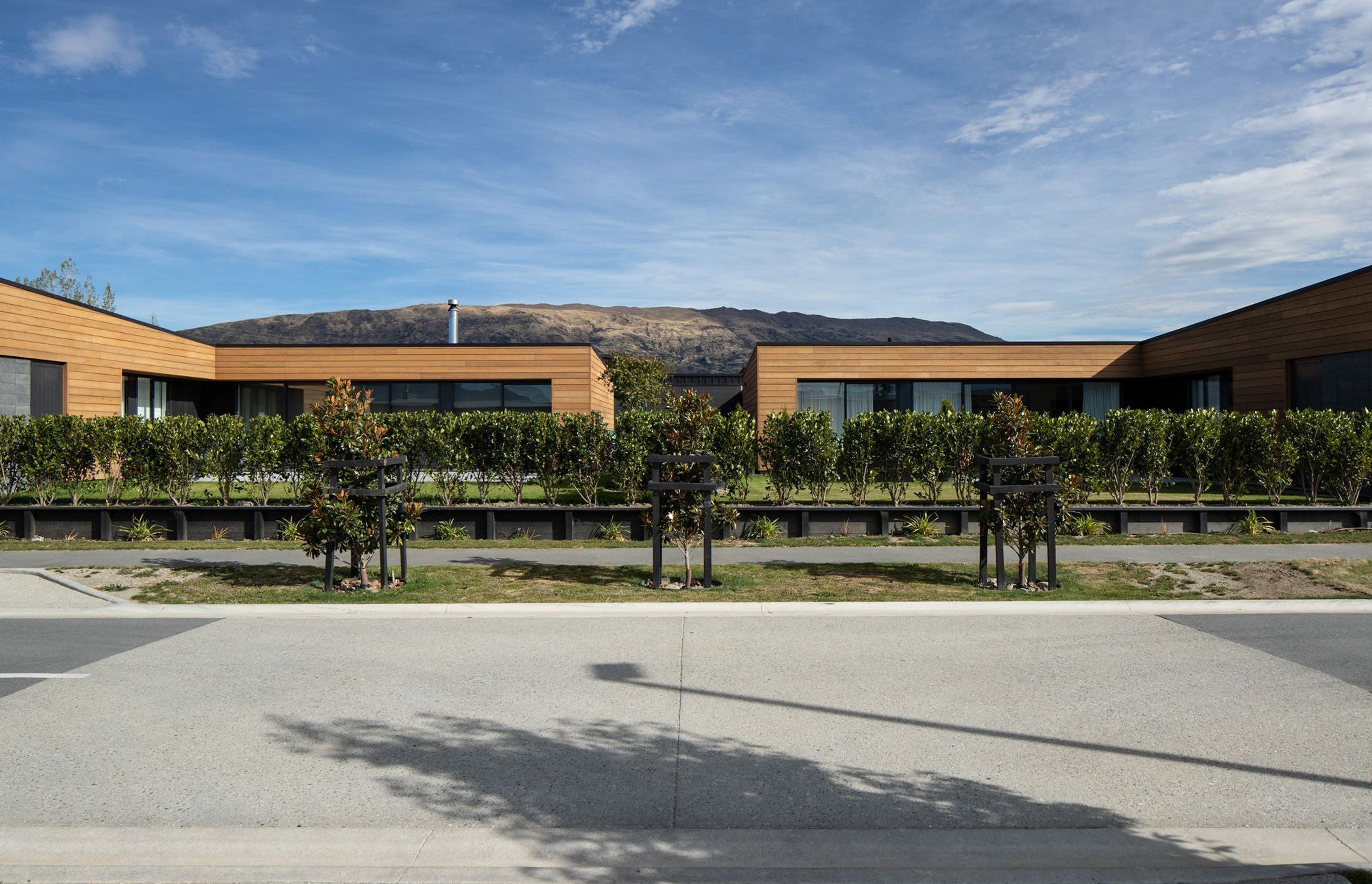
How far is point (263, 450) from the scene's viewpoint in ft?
51.8

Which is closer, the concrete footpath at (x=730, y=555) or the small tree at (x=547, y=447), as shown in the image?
the concrete footpath at (x=730, y=555)

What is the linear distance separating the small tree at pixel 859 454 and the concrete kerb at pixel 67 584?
425 inches

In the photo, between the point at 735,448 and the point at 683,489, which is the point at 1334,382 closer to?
the point at 735,448

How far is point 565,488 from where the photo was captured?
17797 mm

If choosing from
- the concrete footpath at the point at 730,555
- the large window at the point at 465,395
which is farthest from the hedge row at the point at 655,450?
the large window at the point at 465,395

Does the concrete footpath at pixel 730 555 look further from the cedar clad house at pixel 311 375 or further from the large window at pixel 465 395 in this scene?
the large window at pixel 465 395

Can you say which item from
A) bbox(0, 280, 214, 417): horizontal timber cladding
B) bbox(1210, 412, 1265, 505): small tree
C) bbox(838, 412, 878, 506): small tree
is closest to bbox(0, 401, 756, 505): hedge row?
bbox(838, 412, 878, 506): small tree

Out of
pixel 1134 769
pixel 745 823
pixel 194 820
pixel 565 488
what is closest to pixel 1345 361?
pixel 565 488

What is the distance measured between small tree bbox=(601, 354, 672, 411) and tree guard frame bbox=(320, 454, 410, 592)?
3396cm

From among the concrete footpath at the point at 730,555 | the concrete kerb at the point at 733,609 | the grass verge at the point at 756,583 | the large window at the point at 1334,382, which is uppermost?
the large window at the point at 1334,382

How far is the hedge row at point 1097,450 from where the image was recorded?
15781mm

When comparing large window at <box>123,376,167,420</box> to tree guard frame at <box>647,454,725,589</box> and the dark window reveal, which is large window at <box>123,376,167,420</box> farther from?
tree guard frame at <box>647,454,725,589</box>

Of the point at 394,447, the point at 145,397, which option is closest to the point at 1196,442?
the point at 394,447

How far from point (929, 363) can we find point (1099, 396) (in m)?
5.58
